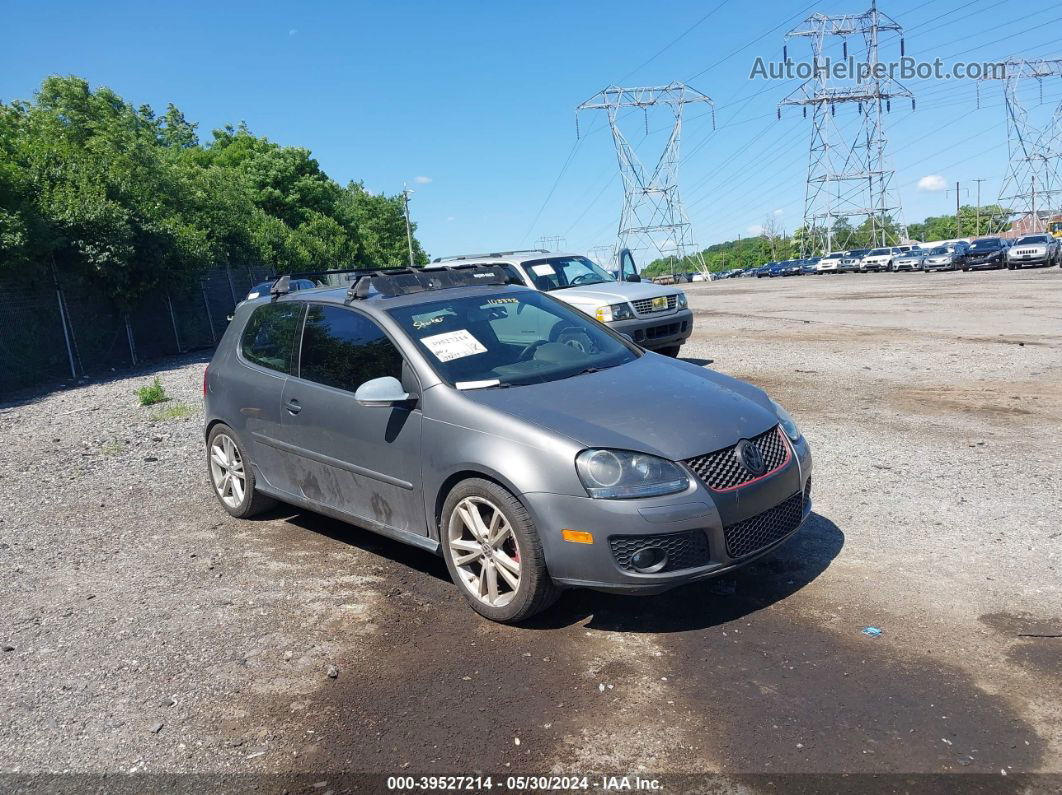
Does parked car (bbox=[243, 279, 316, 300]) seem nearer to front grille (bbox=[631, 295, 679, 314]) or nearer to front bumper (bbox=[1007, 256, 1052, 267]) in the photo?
front grille (bbox=[631, 295, 679, 314])

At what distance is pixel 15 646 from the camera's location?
436cm

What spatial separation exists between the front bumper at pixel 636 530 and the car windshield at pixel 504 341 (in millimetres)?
982

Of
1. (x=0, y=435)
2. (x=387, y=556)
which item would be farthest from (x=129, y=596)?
(x=0, y=435)

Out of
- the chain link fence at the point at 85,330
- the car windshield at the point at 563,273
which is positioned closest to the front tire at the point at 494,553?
the car windshield at the point at 563,273

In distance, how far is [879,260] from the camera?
55.5 meters

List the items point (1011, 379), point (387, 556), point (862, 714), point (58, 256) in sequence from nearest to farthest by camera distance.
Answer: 1. point (862, 714)
2. point (387, 556)
3. point (1011, 379)
4. point (58, 256)

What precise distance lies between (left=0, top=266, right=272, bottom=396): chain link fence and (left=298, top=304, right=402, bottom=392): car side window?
506 inches

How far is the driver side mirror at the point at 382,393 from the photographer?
450 centimetres

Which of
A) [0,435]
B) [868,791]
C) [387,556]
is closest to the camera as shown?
[868,791]

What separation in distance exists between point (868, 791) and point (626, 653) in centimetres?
129

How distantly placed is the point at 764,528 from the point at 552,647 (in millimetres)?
1189

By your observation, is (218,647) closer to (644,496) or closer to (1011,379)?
(644,496)

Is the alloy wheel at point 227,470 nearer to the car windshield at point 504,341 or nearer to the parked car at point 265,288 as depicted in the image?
the parked car at point 265,288

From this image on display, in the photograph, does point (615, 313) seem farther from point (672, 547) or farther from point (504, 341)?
point (672, 547)
